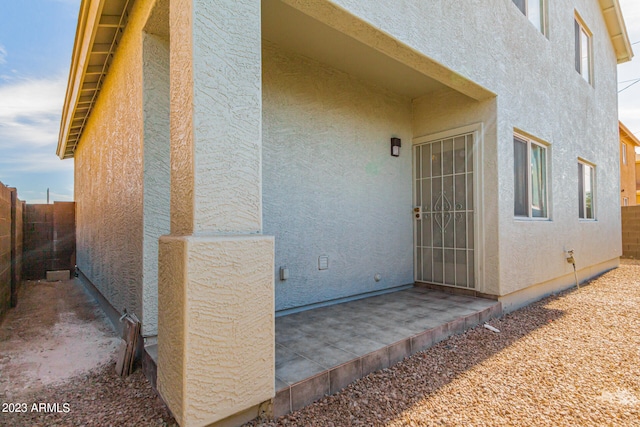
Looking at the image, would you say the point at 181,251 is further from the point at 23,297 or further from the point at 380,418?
the point at 23,297

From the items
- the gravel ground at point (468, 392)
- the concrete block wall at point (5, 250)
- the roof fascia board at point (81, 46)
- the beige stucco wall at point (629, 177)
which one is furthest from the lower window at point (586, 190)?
the beige stucco wall at point (629, 177)

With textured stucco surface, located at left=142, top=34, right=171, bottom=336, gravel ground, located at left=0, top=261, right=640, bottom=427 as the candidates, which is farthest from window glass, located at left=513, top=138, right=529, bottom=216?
textured stucco surface, located at left=142, top=34, right=171, bottom=336

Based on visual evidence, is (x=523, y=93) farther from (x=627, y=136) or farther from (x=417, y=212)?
(x=627, y=136)

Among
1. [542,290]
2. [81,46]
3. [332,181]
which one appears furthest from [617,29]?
[81,46]

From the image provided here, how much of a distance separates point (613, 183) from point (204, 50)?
44.7 ft

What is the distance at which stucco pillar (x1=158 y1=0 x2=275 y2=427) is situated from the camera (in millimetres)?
2207

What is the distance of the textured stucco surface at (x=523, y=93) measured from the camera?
4.24m

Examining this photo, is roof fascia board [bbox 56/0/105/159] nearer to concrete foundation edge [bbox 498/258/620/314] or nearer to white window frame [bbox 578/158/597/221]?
concrete foundation edge [bbox 498/258/620/314]

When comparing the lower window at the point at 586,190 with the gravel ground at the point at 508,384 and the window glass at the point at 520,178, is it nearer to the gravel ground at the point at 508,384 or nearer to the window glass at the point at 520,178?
the window glass at the point at 520,178

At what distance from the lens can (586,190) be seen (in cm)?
945

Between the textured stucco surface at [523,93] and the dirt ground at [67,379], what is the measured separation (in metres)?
3.87

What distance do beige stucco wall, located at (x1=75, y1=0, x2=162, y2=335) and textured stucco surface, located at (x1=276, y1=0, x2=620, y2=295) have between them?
2096 mm

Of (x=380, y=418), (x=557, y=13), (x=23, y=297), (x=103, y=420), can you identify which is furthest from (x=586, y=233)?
(x=23, y=297)

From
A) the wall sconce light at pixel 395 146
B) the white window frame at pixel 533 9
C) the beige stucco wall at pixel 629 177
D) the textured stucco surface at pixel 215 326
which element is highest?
the white window frame at pixel 533 9
